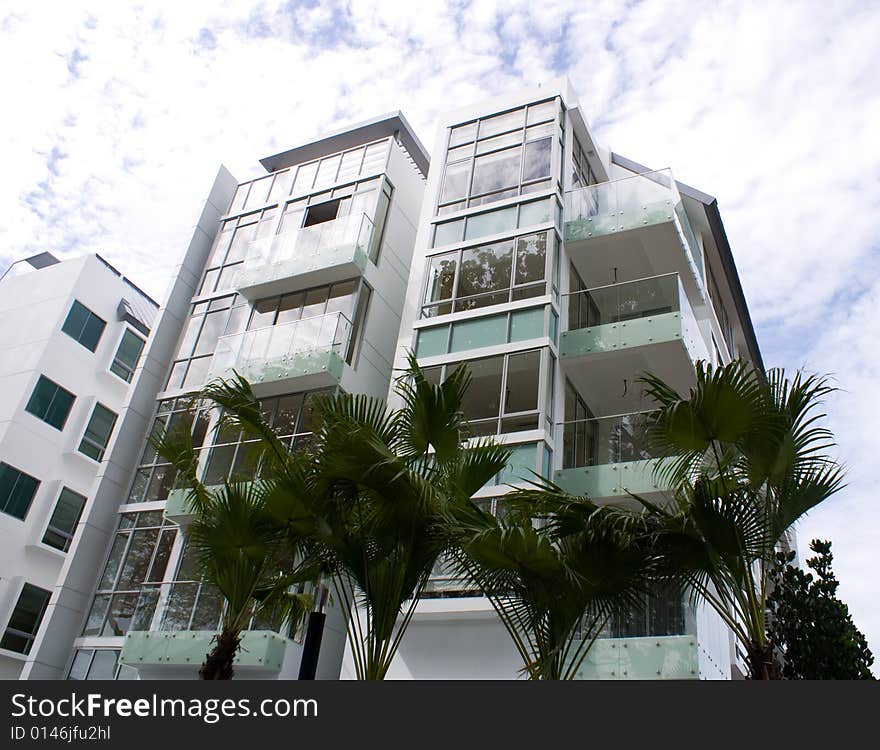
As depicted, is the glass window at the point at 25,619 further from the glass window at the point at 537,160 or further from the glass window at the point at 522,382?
the glass window at the point at 537,160

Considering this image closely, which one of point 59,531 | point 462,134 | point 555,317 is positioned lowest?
point 59,531

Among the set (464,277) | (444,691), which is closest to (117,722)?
(444,691)

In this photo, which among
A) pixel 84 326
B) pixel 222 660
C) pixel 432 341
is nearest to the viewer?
pixel 222 660

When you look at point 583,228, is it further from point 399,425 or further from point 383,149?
point 399,425

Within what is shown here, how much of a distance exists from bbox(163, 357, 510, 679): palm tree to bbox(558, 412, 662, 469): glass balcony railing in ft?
19.4

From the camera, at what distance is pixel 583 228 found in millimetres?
18172

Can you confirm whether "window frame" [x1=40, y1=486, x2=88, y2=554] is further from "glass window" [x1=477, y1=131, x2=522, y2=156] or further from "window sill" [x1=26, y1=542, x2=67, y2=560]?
"glass window" [x1=477, y1=131, x2=522, y2=156]

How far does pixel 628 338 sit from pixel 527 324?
2077mm

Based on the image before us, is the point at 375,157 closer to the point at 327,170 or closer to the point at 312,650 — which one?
the point at 327,170

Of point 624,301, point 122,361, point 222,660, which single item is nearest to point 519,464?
point 624,301

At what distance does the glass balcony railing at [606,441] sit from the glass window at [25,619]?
51.2 feet

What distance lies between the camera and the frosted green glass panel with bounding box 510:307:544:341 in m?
16.6

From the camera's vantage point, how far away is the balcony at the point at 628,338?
1596 centimetres

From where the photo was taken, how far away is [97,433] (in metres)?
25.9
